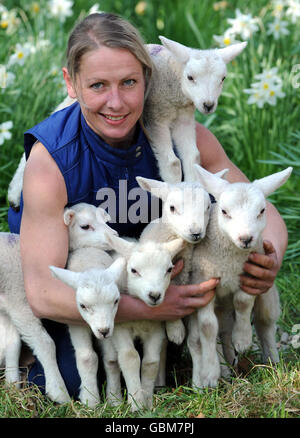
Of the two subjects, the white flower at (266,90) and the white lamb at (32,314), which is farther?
the white flower at (266,90)

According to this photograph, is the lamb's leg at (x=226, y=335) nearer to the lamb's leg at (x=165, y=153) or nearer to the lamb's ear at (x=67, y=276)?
the lamb's leg at (x=165, y=153)

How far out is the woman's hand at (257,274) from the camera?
329 centimetres

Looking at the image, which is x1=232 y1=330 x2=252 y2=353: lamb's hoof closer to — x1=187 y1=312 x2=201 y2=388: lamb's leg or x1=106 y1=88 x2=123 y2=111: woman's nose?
x1=187 y1=312 x2=201 y2=388: lamb's leg

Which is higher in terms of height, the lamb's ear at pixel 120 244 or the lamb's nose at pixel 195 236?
the lamb's nose at pixel 195 236

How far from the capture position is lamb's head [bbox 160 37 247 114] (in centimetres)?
326

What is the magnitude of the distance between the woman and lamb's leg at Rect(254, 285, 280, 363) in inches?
7.8

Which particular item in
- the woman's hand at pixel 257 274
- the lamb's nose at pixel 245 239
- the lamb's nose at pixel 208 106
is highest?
the lamb's nose at pixel 208 106

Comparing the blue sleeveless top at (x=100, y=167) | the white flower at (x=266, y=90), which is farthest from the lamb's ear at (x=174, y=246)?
the white flower at (x=266, y=90)

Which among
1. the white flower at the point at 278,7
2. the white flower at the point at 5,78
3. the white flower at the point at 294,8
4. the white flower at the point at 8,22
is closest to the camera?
the white flower at the point at 5,78

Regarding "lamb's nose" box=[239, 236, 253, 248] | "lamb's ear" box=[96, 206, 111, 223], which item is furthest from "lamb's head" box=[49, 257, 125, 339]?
"lamb's nose" box=[239, 236, 253, 248]

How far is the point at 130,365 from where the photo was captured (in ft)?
10.5

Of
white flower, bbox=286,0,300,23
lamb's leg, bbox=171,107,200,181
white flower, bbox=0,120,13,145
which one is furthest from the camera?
white flower, bbox=286,0,300,23

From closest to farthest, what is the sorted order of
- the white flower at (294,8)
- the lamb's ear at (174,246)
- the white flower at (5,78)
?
1. the lamb's ear at (174,246)
2. the white flower at (5,78)
3. the white flower at (294,8)
